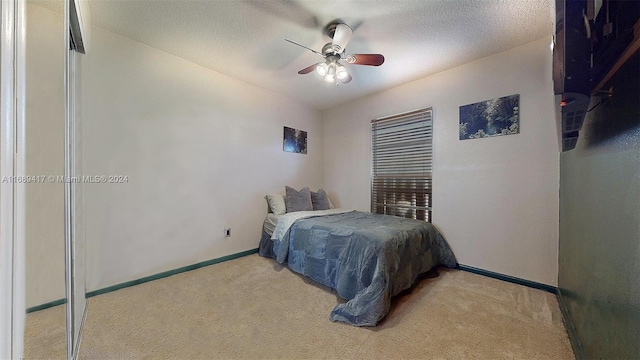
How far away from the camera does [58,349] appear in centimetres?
110

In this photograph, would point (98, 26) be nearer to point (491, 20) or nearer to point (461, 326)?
point (491, 20)

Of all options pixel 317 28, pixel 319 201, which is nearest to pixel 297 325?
pixel 319 201

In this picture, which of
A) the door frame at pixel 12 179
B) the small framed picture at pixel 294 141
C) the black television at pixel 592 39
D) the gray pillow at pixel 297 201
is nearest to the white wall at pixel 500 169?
the black television at pixel 592 39

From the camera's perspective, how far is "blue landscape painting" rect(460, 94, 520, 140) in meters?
2.22

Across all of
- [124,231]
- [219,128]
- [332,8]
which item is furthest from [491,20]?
[124,231]

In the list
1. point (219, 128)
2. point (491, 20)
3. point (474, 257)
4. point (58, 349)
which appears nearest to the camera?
point (58, 349)

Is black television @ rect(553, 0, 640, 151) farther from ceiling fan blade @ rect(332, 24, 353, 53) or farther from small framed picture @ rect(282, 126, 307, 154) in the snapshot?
small framed picture @ rect(282, 126, 307, 154)

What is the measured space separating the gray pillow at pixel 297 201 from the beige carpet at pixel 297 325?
1.16m

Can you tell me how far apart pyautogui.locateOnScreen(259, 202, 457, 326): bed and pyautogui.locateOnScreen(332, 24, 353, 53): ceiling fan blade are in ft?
5.47

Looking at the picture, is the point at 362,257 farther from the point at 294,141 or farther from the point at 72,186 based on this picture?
the point at 294,141

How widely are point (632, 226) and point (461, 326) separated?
46.6 inches

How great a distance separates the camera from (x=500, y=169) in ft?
7.56

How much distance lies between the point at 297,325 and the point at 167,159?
2.10 metres

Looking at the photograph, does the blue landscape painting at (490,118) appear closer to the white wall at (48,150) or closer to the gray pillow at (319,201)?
the gray pillow at (319,201)
